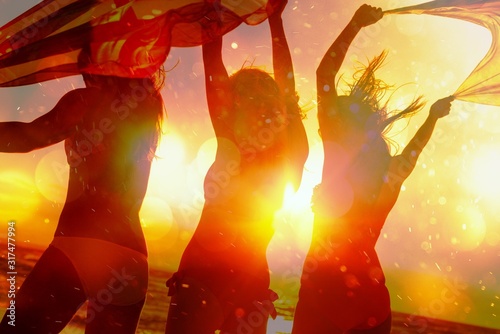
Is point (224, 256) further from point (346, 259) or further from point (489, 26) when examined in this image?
point (489, 26)

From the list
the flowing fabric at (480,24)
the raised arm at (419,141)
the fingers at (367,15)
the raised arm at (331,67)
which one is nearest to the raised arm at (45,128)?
the raised arm at (331,67)

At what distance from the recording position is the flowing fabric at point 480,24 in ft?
12.3

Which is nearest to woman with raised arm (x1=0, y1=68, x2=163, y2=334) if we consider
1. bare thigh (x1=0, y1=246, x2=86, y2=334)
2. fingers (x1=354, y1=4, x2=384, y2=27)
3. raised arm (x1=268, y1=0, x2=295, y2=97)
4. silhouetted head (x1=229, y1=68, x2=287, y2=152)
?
bare thigh (x1=0, y1=246, x2=86, y2=334)

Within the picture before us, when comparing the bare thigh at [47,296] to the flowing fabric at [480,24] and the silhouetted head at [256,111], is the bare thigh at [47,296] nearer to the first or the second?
the silhouetted head at [256,111]

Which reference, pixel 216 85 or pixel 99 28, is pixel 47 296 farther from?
pixel 99 28

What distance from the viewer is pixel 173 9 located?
3.38 m

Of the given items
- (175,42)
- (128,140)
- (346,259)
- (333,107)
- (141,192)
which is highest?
(175,42)

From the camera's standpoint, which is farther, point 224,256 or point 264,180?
point 264,180

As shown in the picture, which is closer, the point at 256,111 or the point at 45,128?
the point at 45,128

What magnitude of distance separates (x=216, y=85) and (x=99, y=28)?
1.02 metres

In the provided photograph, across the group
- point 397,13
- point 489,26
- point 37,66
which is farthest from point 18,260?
point 489,26

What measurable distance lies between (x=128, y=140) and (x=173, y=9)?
4.50 ft

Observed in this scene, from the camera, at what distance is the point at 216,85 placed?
2.65 m

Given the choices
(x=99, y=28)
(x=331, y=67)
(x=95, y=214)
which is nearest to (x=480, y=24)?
(x=331, y=67)
